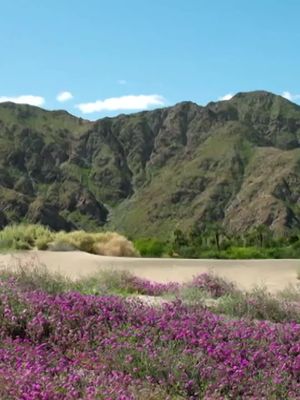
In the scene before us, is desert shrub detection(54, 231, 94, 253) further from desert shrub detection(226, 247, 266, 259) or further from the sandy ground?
desert shrub detection(226, 247, 266, 259)

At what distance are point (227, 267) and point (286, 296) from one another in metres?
5.80

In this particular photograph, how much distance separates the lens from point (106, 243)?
78.6ft

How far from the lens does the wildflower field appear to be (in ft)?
16.9

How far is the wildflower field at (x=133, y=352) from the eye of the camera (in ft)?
16.9

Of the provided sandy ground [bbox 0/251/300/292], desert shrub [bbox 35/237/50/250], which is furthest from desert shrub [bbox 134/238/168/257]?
sandy ground [bbox 0/251/300/292]

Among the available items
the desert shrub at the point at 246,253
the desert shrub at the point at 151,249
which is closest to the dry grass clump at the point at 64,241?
the desert shrub at the point at 151,249

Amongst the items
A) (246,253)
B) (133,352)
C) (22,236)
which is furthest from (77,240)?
(133,352)

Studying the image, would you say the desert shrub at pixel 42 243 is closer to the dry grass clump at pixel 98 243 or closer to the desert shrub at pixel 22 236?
the desert shrub at pixel 22 236

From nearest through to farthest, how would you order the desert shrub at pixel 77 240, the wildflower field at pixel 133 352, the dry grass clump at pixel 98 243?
1. the wildflower field at pixel 133 352
2. the desert shrub at pixel 77 240
3. the dry grass clump at pixel 98 243

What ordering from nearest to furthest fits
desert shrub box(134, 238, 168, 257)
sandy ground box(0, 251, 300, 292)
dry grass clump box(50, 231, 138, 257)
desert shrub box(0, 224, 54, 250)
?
sandy ground box(0, 251, 300, 292) → desert shrub box(0, 224, 54, 250) → dry grass clump box(50, 231, 138, 257) → desert shrub box(134, 238, 168, 257)

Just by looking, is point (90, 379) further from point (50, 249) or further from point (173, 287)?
point (50, 249)

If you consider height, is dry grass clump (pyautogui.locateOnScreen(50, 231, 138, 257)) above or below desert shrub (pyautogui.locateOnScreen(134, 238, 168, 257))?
above

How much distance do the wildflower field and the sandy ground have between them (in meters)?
8.74

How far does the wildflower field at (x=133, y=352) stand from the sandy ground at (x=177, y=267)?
8740 mm
